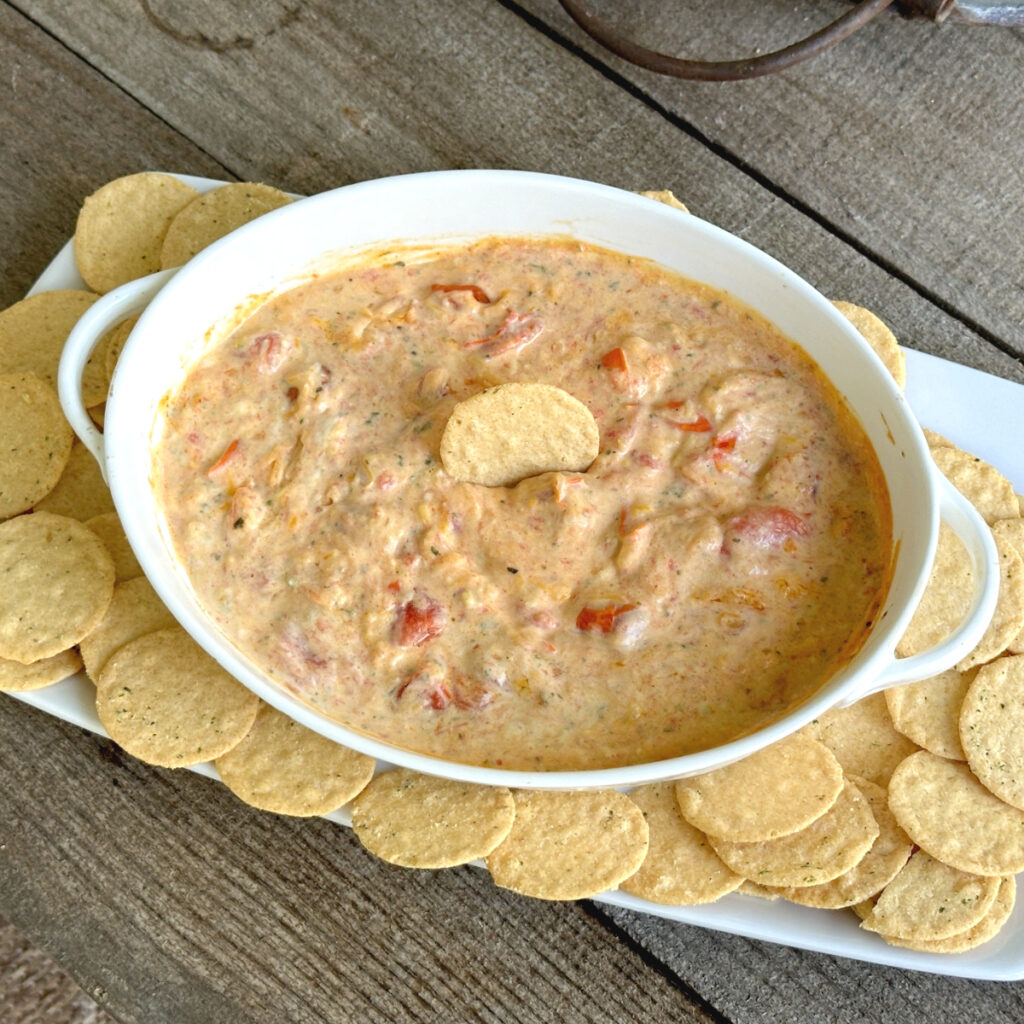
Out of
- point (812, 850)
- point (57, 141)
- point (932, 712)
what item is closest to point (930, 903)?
point (812, 850)

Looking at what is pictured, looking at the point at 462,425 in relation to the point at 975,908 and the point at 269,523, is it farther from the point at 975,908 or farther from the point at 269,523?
the point at 975,908

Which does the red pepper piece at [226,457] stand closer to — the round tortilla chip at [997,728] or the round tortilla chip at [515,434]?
the round tortilla chip at [515,434]

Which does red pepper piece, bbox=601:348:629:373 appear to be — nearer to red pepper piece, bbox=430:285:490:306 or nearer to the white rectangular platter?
red pepper piece, bbox=430:285:490:306

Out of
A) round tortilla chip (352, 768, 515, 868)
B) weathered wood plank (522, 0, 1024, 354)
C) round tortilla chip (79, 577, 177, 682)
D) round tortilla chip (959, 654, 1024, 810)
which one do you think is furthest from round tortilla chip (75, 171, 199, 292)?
round tortilla chip (959, 654, 1024, 810)

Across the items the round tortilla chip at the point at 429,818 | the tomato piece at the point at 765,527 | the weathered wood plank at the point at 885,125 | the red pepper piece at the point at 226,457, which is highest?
the weathered wood plank at the point at 885,125

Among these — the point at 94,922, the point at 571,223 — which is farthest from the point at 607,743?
the point at 94,922

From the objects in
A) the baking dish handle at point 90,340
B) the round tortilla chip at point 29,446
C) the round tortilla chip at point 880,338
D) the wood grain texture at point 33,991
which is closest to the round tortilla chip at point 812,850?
the round tortilla chip at point 880,338

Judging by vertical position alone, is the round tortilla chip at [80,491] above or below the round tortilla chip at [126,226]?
below
